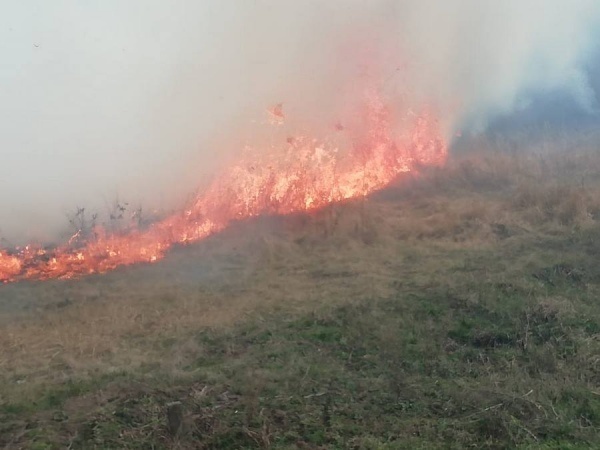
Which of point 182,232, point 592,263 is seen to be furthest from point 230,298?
point 592,263

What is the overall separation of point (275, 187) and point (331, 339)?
731 cm

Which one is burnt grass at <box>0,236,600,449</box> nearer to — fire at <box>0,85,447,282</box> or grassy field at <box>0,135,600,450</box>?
grassy field at <box>0,135,600,450</box>

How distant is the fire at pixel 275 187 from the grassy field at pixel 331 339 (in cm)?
57

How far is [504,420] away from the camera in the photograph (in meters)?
6.75

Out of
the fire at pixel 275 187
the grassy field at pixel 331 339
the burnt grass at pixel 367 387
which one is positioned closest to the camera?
the burnt grass at pixel 367 387

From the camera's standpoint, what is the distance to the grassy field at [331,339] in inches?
269

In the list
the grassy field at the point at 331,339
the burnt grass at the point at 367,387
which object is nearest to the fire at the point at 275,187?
the grassy field at the point at 331,339

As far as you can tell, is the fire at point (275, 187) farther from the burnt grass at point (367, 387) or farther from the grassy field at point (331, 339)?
the burnt grass at point (367, 387)

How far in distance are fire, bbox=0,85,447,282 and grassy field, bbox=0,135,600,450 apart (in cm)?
57

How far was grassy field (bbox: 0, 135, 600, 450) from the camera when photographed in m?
6.83

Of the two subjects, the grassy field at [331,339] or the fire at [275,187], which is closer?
the grassy field at [331,339]

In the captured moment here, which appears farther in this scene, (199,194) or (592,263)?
(199,194)

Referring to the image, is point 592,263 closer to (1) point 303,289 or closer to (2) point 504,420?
(1) point 303,289

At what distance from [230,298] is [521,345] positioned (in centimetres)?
509
